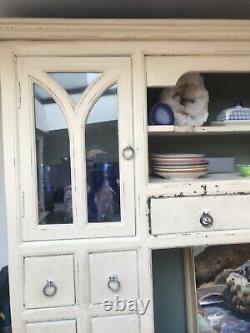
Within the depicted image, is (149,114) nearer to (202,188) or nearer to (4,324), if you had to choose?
(202,188)

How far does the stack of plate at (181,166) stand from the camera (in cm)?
122

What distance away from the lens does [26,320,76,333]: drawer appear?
→ 112 centimetres

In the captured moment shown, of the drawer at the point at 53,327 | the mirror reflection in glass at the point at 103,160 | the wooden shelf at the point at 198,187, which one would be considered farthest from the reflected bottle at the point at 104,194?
the drawer at the point at 53,327

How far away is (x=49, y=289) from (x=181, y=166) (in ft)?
1.97

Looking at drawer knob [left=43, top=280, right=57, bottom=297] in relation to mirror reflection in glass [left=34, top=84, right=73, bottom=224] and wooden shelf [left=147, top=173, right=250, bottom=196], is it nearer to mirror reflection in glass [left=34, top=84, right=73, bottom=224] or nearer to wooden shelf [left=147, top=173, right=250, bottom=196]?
mirror reflection in glass [left=34, top=84, right=73, bottom=224]

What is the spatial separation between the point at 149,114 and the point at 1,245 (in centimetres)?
84

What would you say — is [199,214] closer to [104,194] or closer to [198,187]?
[198,187]

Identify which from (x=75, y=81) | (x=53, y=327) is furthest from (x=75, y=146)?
(x=53, y=327)

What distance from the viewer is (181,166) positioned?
48.1 inches

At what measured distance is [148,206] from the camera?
115cm

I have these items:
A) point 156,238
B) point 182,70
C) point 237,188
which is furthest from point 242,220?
point 182,70

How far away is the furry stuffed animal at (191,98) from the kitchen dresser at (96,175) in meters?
0.15

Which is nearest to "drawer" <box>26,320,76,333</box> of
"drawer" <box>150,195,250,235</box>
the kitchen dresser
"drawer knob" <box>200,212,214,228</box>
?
the kitchen dresser

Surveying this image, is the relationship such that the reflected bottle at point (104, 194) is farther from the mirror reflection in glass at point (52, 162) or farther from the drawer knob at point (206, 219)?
the drawer knob at point (206, 219)
